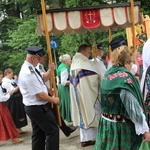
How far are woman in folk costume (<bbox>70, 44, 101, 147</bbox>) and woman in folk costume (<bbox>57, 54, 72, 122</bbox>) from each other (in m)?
1.37

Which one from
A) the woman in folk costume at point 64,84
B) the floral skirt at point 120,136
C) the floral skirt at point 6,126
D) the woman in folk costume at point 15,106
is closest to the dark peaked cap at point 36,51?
the floral skirt at point 120,136

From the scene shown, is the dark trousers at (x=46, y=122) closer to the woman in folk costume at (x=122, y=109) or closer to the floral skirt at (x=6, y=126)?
the woman in folk costume at (x=122, y=109)

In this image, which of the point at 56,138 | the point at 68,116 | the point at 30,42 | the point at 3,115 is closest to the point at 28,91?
the point at 56,138

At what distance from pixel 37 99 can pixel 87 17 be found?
1.29m

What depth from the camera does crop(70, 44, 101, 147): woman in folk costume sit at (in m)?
4.79

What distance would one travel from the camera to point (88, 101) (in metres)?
4.82

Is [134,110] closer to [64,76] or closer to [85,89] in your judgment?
[85,89]

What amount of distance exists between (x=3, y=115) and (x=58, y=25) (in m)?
2.80

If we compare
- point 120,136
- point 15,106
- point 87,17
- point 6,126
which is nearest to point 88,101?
point 87,17

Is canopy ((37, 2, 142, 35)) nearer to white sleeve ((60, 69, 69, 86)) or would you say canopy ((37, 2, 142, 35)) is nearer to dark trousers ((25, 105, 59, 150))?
dark trousers ((25, 105, 59, 150))

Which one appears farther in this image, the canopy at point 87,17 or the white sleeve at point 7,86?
the white sleeve at point 7,86

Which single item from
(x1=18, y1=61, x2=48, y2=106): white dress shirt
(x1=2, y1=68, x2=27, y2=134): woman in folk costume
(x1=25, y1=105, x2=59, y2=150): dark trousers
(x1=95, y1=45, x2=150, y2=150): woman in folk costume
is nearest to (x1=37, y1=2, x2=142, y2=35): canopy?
(x1=18, y1=61, x2=48, y2=106): white dress shirt

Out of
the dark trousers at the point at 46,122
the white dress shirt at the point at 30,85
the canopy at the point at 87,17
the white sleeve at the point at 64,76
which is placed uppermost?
the canopy at the point at 87,17

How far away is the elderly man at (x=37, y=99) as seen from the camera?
3.85m
